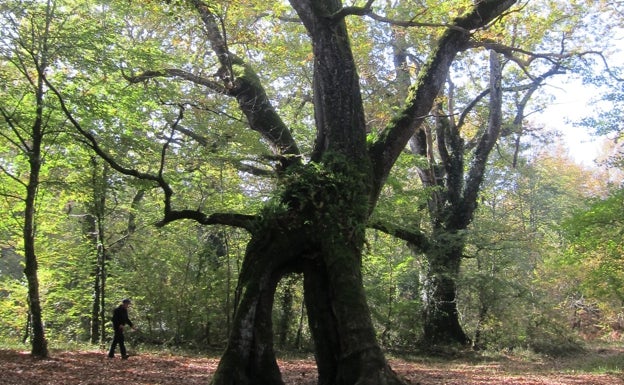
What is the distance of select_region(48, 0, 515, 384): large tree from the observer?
612cm

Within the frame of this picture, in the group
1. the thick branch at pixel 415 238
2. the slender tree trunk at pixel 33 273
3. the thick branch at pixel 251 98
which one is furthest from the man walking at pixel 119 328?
the thick branch at pixel 415 238

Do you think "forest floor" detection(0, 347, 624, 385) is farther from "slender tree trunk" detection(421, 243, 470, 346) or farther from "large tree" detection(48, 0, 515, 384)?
"slender tree trunk" detection(421, 243, 470, 346)

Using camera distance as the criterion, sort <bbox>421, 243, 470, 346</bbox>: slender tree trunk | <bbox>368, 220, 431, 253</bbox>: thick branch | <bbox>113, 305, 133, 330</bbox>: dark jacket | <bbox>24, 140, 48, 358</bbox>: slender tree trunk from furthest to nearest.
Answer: <bbox>421, 243, 470, 346</bbox>: slender tree trunk → <bbox>368, 220, 431, 253</bbox>: thick branch → <bbox>113, 305, 133, 330</bbox>: dark jacket → <bbox>24, 140, 48, 358</bbox>: slender tree trunk

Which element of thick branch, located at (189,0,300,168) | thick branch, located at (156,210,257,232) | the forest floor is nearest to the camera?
thick branch, located at (156,210,257,232)

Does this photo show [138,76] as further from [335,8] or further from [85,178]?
[335,8]

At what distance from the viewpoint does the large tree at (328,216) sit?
6.12 meters

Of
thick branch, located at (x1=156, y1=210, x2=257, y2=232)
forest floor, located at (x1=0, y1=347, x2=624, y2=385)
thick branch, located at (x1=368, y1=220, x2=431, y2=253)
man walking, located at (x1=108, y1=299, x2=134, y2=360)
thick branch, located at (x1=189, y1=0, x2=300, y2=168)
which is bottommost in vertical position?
forest floor, located at (x1=0, y1=347, x2=624, y2=385)

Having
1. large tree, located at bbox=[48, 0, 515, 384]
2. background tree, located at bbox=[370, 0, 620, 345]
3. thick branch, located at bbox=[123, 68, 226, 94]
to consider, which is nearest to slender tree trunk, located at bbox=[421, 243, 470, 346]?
background tree, located at bbox=[370, 0, 620, 345]

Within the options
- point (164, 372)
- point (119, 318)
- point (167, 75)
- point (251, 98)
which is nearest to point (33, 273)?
point (119, 318)

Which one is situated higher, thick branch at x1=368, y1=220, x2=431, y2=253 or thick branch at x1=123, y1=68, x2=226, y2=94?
thick branch at x1=123, y1=68, x2=226, y2=94

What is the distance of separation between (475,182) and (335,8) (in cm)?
969

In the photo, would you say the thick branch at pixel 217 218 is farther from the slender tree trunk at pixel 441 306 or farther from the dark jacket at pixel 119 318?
the slender tree trunk at pixel 441 306

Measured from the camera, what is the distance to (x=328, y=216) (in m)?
6.82

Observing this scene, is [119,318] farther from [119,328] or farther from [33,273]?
[33,273]
